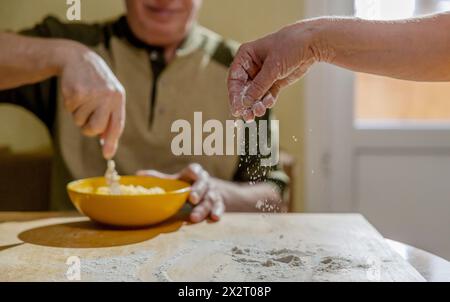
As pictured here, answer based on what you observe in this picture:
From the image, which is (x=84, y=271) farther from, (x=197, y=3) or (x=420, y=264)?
(x=197, y=3)

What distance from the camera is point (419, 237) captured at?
1649mm

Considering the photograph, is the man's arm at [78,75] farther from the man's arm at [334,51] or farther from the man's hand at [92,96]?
the man's arm at [334,51]

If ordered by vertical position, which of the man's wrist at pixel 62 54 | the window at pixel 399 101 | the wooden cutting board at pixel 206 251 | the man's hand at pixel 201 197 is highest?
the man's wrist at pixel 62 54

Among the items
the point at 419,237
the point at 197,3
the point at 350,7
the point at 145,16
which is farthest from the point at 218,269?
the point at 419,237

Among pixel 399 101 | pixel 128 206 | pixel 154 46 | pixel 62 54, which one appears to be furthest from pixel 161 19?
pixel 399 101

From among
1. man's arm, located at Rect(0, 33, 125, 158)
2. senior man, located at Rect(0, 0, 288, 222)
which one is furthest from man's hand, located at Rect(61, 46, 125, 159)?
senior man, located at Rect(0, 0, 288, 222)

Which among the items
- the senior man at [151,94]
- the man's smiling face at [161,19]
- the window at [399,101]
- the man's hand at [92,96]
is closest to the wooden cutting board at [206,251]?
the man's hand at [92,96]

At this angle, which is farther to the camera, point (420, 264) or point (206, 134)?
point (206, 134)

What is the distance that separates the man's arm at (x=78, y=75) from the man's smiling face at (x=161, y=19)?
346 millimetres

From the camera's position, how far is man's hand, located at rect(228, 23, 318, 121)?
70 cm

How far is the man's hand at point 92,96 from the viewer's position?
0.82 metres

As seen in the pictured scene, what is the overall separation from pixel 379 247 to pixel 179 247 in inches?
10.0

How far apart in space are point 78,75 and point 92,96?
4cm

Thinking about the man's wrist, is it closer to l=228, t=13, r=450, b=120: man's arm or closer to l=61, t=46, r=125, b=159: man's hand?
l=61, t=46, r=125, b=159: man's hand
